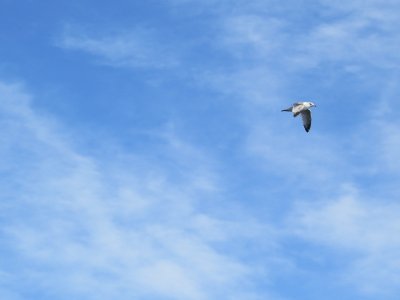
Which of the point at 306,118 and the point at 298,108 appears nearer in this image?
the point at 298,108

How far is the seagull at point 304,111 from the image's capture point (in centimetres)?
13000

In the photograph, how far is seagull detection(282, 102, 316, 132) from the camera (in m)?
130

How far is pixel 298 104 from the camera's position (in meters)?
130

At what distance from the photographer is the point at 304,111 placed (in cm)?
13225

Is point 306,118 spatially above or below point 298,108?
above

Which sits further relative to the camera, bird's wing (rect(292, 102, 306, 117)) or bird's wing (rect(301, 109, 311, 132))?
bird's wing (rect(301, 109, 311, 132))

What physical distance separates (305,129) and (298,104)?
472 cm

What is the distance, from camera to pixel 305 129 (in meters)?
131

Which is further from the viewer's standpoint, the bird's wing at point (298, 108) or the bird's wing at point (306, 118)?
the bird's wing at point (306, 118)
